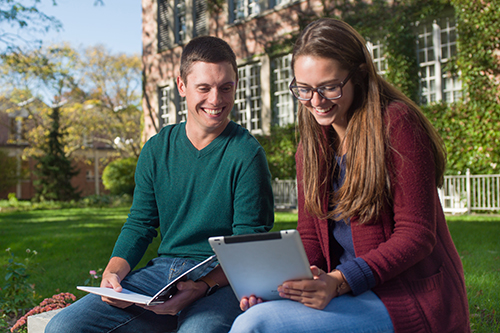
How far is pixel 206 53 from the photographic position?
7.66ft

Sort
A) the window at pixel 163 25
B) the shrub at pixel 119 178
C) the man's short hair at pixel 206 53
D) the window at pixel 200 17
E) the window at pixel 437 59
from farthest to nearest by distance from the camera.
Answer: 1. the shrub at pixel 119 178
2. the window at pixel 163 25
3. the window at pixel 200 17
4. the window at pixel 437 59
5. the man's short hair at pixel 206 53

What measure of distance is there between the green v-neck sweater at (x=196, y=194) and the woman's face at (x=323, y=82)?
508 mm

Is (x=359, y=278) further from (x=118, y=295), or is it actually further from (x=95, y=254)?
(x=95, y=254)

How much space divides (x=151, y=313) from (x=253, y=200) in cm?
74

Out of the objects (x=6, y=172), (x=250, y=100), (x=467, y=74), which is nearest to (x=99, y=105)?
(x=6, y=172)

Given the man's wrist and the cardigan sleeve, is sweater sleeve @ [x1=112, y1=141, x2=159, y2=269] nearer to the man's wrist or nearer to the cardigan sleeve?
the man's wrist

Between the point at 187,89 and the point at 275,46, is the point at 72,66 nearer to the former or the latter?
the point at 275,46

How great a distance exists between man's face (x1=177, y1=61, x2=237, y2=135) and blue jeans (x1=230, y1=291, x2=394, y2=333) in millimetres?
1108

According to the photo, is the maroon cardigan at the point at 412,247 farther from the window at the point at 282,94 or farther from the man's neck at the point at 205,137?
the window at the point at 282,94

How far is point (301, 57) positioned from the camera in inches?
73.5

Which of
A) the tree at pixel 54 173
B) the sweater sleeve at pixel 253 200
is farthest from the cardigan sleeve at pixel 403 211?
the tree at pixel 54 173

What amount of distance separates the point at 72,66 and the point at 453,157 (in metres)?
26.9

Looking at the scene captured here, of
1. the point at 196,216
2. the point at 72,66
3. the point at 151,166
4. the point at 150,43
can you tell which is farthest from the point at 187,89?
the point at 72,66

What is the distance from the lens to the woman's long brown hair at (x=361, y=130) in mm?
1779
